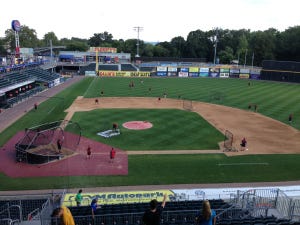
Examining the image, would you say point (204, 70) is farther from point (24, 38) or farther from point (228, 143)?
point (24, 38)

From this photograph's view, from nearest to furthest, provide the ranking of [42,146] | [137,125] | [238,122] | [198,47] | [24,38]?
[42,146], [137,125], [238,122], [198,47], [24,38]

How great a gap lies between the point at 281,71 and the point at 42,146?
245 feet

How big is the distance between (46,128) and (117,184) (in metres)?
10.0

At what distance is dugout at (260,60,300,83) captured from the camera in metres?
78.6

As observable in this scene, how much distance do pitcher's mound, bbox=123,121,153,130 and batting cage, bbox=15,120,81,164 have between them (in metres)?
7.84

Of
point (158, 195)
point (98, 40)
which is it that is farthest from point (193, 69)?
point (98, 40)

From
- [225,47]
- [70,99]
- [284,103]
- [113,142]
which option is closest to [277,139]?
[113,142]

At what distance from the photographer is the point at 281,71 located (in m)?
81.0

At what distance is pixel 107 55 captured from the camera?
389 feet

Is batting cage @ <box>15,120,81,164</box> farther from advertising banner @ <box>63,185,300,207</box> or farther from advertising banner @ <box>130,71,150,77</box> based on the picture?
advertising banner @ <box>130,71,150,77</box>

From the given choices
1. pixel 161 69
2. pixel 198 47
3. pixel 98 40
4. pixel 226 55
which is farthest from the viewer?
pixel 98 40

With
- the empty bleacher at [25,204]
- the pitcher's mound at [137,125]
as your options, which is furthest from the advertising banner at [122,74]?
the empty bleacher at [25,204]

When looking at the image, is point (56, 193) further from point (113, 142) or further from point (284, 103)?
point (284, 103)

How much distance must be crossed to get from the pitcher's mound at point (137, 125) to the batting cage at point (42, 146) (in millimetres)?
7838
